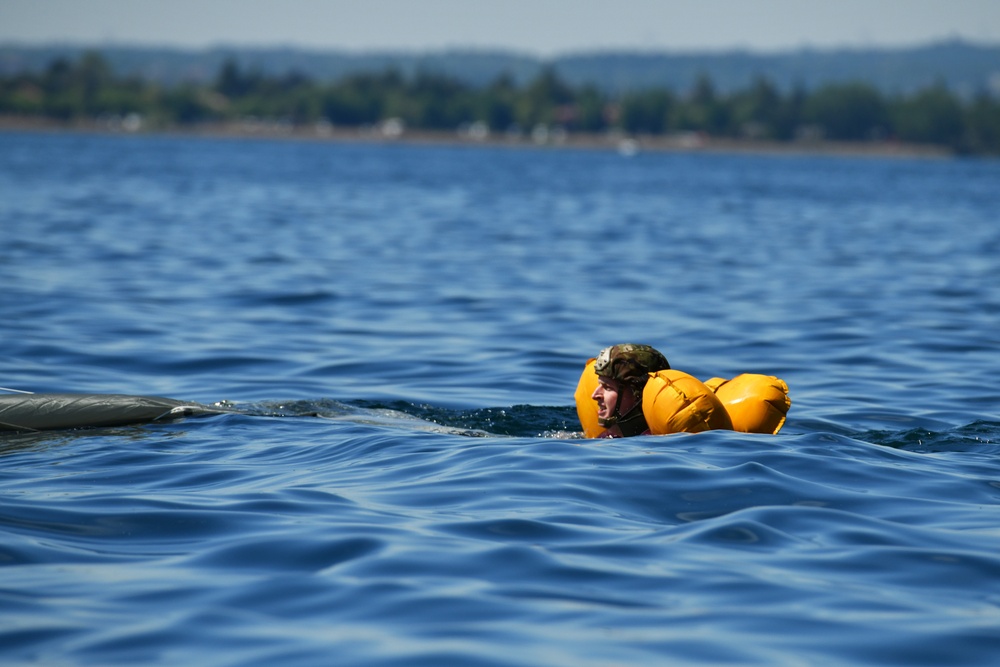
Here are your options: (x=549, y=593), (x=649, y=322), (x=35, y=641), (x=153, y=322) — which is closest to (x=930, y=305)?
(x=649, y=322)

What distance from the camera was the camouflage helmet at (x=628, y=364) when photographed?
28.6 feet

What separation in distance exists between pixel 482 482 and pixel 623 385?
65.8 inches

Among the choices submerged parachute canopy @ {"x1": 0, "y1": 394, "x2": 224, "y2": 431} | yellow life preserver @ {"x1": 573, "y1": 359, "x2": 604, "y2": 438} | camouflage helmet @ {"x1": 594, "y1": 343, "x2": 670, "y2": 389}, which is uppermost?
camouflage helmet @ {"x1": 594, "y1": 343, "x2": 670, "y2": 389}

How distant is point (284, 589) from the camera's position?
5.64 meters

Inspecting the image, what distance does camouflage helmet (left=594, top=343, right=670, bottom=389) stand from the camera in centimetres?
872

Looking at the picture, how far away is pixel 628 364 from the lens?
871cm

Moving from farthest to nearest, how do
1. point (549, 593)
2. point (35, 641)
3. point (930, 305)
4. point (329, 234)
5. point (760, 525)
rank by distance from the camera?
point (329, 234) → point (930, 305) → point (760, 525) → point (549, 593) → point (35, 641)

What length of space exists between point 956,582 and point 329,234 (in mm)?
26275

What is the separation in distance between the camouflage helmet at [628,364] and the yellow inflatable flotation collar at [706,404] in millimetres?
83

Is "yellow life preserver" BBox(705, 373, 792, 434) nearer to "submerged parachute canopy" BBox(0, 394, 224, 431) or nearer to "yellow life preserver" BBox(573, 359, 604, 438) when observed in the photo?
"yellow life preserver" BBox(573, 359, 604, 438)

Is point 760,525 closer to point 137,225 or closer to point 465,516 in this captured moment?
point 465,516

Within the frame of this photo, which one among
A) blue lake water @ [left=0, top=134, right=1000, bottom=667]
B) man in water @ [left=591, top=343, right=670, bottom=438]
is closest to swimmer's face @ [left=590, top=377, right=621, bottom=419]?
man in water @ [left=591, top=343, right=670, bottom=438]

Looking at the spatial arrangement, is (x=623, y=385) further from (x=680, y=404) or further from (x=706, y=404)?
(x=706, y=404)

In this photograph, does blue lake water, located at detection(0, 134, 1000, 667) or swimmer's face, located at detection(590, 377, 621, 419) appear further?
swimmer's face, located at detection(590, 377, 621, 419)
